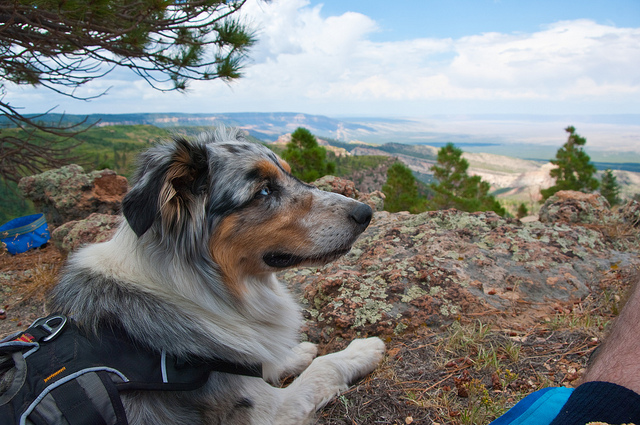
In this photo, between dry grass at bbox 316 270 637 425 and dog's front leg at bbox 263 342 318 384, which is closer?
dry grass at bbox 316 270 637 425

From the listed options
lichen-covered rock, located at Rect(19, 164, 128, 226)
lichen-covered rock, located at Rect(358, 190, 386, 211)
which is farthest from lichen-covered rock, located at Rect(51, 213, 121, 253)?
lichen-covered rock, located at Rect(358, 190, 386, 211)

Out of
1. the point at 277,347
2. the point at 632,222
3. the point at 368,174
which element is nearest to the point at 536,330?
the point at 277,347

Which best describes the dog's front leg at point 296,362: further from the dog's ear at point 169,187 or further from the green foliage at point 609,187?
the green foliage at point 609,187

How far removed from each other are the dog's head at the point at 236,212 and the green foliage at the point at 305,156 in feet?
49.3

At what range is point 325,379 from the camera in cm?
297

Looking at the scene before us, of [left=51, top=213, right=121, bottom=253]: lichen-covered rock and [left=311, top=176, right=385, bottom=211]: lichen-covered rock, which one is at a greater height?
[left=311, top=176, right=385, bottom=211]: lichen-covered rock

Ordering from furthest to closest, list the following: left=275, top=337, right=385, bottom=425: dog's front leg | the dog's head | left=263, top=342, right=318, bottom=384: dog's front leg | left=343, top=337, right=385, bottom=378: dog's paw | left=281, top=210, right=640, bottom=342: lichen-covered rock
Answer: left=281, top=210, right=640, bottom=342: lichen-covered rock < left=263, top=342, right=318, bottom=384: dog's front leg < left=343, top=337, right=385, bottom=378: dog's paw < left=275, top=337, right=385, bottom=425: dog's front leg < the dog's head

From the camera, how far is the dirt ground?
261 cm

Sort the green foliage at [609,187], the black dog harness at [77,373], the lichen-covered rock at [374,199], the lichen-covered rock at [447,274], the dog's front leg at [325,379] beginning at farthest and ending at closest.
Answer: the green foliage at [609,187]
the lichen-covered rock at [374,199]
the lichen-covered rock at [447,274]
the dog's front leg at [325,379]
the black dog harness at [77,373]

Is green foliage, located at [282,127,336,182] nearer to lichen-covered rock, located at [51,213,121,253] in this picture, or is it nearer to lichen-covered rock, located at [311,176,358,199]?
lichen-covered rock, located at [311,176,358,199]

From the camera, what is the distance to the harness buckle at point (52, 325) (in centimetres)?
216

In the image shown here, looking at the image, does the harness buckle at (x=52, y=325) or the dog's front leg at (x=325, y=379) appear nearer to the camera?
the harness buckle at (x=52, y=325)

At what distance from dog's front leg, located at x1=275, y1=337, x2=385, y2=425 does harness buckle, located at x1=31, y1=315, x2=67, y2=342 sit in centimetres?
154

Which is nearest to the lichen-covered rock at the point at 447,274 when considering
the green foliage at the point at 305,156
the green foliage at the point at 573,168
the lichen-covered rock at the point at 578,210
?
the lichen-covered rock at the point at 578,210
